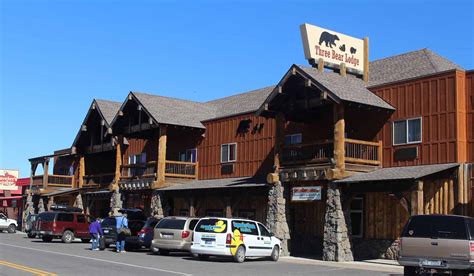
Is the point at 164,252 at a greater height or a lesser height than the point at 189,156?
lesser

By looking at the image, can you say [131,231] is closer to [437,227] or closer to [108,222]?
[108,222]

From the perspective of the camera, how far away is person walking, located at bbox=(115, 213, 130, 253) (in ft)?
87.6

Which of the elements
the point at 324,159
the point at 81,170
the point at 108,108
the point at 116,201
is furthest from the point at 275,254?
the point at 81,170

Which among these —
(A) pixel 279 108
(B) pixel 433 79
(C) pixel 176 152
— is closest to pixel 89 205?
(C) pixel 176 152

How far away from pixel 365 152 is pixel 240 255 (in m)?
7.51

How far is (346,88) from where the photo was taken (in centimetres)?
2575

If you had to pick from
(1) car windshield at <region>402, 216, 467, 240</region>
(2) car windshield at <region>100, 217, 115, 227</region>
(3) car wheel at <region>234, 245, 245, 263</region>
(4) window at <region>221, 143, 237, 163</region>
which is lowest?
(3) car wheel at <region>234, 245, 245, 263</region>

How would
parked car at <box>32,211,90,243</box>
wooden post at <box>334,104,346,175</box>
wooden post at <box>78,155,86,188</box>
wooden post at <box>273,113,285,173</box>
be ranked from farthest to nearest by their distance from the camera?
wooden post at <box>78,155,86,188</box>, parked car at <box>32,211,90,243</box>, wooden post at <box>273,113,285,173</box>, wooden post at <box>334,104,346,175</box>

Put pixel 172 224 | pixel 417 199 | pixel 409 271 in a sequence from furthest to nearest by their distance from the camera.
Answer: pixel 172 224 → pixel 417 199 → pixel 409 271

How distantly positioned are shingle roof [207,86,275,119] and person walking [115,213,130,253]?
9720mm

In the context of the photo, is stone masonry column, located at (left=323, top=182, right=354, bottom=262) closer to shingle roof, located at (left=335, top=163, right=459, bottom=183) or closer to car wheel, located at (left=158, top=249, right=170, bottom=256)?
shingle roof, located at (left=335, top=163, right=459, bottom=183)

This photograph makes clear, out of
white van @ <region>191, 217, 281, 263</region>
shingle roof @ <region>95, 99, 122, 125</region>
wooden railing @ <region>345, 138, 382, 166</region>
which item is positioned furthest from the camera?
shingle roof @ <region>95, 99, 122, 125</region>

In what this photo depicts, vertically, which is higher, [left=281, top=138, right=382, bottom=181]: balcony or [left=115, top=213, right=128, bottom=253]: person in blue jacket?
[left=281, top=138, right=382, bottom=181]: balcony

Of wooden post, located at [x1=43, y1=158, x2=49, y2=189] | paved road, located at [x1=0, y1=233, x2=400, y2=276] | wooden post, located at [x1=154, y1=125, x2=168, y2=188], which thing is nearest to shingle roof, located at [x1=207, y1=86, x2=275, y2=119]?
wooden post, located at [x1=154, y1=125, x2=168, y2=188]
